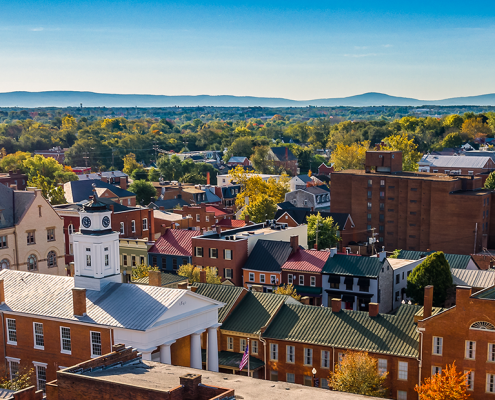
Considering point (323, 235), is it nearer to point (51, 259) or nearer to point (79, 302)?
point (51, 259)

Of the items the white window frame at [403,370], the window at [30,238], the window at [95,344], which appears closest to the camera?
the window at [95,344]

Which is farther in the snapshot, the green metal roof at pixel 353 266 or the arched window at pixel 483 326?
the green metal roof at pixel 353 266

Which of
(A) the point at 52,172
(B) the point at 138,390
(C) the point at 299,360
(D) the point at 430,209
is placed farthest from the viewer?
(A) the point at 52,172

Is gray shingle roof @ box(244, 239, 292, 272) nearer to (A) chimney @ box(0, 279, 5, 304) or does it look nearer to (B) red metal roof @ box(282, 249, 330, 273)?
(B) red metal roof @ box(282, 249, 330, 273)

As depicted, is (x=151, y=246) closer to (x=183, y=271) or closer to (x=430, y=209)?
(x=183, y=271)

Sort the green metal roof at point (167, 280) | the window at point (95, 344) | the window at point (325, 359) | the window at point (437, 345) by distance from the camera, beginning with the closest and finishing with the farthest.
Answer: the window at point (95, 344)
the window at point (437, 345)
the window at point (325, 359)
the green metal roof at point (167, 280)

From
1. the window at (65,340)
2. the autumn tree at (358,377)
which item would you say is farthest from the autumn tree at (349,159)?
the window at (65,340)

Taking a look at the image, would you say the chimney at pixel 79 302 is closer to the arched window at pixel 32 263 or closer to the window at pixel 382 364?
the window at pixel 382 364

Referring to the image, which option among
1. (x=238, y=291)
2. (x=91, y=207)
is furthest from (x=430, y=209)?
(x=91, y=207)
